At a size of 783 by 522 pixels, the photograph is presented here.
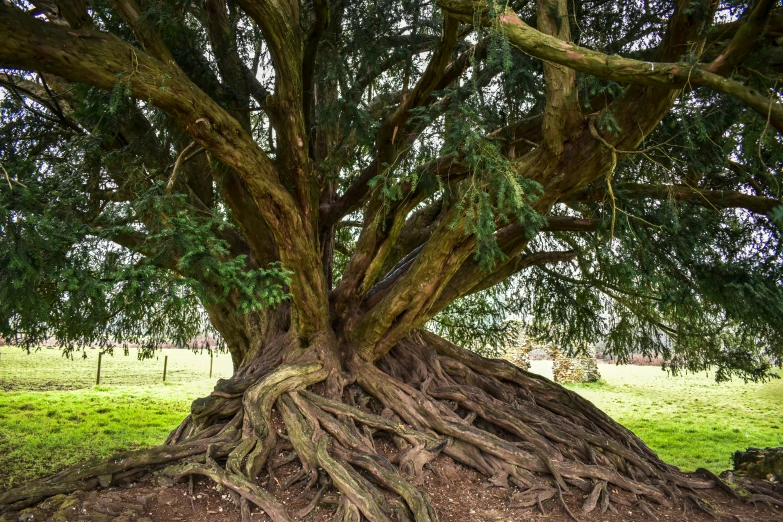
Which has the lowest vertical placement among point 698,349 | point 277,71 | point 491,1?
point 698,349

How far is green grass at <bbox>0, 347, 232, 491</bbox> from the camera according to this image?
7539mm

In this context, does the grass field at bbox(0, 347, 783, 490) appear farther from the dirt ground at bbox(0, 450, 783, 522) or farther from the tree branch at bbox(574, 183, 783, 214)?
the tree branch at bbox(574, 183, 783, 214)

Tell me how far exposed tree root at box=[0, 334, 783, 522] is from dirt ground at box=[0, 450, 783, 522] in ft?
0.28

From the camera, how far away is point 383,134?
18.1ft

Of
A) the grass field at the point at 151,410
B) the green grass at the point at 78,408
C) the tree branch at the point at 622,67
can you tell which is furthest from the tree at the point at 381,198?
the grass field at the point at 151,410

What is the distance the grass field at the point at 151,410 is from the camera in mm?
8172

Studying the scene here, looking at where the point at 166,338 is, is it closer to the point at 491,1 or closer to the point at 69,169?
the point at 69,169

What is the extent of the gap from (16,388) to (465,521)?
42.9 ft

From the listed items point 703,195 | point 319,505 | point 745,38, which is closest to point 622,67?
point 745,38

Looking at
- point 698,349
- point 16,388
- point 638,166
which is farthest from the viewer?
point 16,388

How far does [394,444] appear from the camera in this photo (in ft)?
17.3

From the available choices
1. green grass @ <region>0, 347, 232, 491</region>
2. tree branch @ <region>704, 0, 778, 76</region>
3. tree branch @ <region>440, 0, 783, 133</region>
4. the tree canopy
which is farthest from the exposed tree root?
tree branch @ <region>704, 0, 778, 76</region>

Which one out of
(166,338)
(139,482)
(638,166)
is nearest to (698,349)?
(638,166)

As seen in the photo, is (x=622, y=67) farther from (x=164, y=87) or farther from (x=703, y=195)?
(x=164, y=87)
